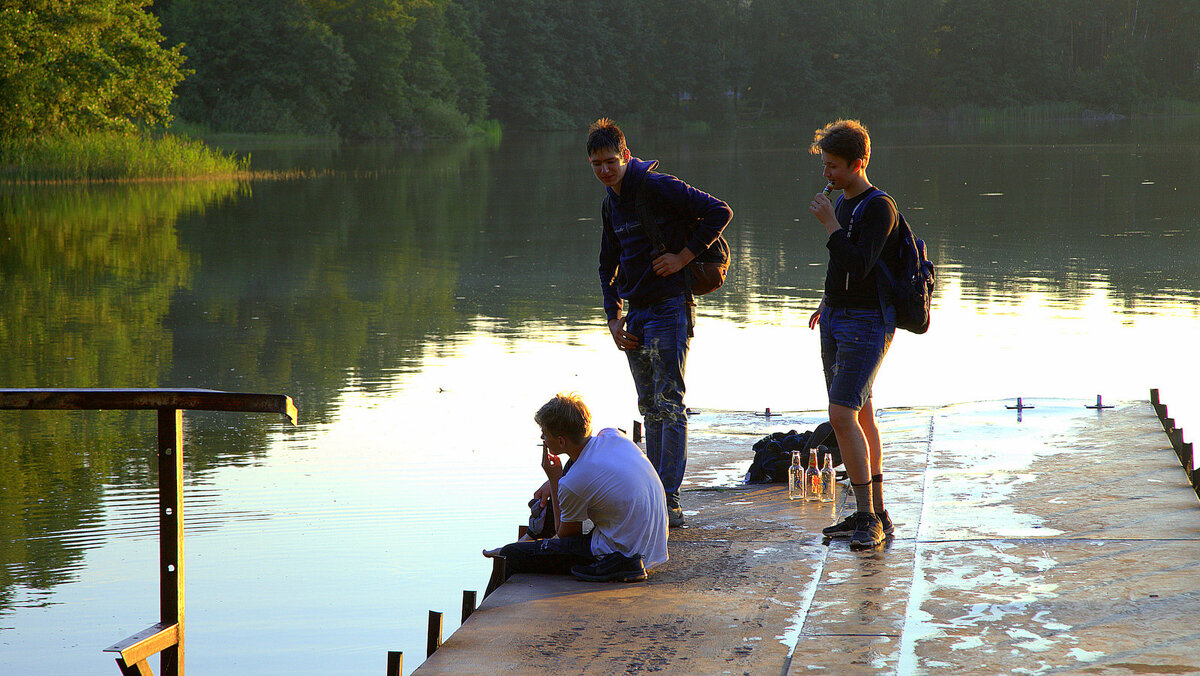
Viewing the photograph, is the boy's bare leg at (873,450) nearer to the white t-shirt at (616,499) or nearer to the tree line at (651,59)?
the white t-shirt at (616,499)

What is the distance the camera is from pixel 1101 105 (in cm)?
8156

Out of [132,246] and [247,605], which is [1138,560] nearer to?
[247,605]

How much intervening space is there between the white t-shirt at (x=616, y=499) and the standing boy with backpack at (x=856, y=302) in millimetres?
719

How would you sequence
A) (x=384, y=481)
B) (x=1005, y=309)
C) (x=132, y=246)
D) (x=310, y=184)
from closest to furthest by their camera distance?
1. (x=384, y=481)
2. (x=1005, y=309)
3. (x=132, y=246)
4. (x=310, y=184)

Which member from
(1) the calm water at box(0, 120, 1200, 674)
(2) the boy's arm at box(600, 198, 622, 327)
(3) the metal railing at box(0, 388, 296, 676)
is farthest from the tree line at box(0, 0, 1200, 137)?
(3) the metal railing at box(0, 388, 296, 676)

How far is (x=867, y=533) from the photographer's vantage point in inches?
185

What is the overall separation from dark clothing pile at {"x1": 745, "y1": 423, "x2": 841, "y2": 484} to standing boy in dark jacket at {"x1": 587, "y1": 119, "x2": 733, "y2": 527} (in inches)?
31.4

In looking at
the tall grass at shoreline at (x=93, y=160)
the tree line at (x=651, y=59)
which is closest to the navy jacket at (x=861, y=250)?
the tall grass at shoreline at (x=93, y=160)

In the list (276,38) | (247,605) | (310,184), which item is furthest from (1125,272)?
(276,38)

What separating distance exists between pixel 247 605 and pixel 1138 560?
3352mm

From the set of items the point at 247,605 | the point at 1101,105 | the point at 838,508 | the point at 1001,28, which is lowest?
the point at 247,605

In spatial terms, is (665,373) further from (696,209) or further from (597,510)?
(597,510)

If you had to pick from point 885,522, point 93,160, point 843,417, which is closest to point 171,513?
point 843,417

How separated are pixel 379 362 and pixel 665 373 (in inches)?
215
